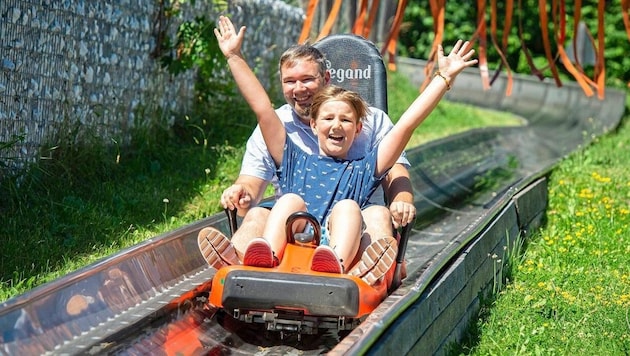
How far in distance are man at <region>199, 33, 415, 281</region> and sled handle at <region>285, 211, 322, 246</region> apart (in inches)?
7.8

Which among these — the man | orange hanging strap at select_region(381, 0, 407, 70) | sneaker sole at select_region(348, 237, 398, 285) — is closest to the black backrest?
the man

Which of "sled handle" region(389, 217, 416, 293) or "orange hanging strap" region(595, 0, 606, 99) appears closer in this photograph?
"sled handle" region(389, 217, 416, 293)

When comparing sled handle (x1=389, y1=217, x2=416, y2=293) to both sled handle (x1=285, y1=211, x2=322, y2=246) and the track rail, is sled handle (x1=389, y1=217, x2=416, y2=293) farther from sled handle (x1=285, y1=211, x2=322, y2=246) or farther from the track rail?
sled handle (x1=285, y1=211, x2=322, y2=246)

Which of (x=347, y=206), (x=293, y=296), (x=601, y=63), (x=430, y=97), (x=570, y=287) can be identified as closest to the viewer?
(x=293, y=296)

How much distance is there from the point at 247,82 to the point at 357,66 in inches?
47.5

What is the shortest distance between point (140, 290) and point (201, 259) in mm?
609

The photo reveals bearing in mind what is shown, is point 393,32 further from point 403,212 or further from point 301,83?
point 403,212

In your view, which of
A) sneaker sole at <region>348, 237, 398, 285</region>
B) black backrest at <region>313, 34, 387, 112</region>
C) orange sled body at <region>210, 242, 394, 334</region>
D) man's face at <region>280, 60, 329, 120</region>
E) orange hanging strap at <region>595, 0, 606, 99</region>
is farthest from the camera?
orange hanging strap at <region>595, 0, 606, 99</region>

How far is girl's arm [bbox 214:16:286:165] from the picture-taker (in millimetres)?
4219

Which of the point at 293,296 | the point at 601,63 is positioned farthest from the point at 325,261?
the point at 601,63

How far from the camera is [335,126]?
4301mm

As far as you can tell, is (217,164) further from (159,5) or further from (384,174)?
(384,174)

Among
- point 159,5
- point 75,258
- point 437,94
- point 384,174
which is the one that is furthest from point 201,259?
point 159,5

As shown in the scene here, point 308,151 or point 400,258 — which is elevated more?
point 308,151
